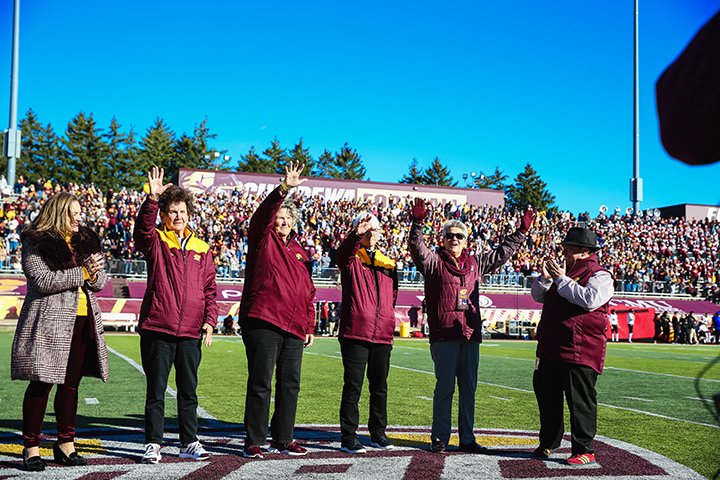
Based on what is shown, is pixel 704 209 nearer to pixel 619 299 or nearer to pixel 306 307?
pixel 619 299

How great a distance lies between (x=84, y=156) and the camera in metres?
68.2

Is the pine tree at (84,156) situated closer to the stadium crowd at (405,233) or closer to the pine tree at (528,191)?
the stadium crowd at (405,233)

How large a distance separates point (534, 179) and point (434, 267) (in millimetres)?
89786

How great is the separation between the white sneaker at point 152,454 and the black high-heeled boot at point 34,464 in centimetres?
71

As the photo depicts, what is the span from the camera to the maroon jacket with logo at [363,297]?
6812 millimetres

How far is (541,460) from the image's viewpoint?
19.5 feet

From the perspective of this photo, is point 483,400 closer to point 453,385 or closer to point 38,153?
point 453,385

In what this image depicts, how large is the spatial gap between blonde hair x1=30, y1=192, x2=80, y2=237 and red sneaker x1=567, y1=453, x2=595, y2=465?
14.0 feet

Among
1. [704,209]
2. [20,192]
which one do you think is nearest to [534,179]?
[704,209]

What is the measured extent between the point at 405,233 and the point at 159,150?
40925mm

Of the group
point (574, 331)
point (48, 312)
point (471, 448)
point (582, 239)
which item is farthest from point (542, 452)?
point (48, 312)

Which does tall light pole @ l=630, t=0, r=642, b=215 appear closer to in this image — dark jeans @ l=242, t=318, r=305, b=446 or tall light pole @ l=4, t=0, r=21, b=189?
tall light pole @ l=4, t=0, r=21, b=189

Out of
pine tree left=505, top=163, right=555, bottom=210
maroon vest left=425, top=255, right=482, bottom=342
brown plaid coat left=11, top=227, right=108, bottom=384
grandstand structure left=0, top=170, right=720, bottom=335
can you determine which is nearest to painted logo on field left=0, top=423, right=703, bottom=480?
brown plaid coat left=11, top=227, right=108, bottom=384

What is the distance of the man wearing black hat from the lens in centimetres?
602
